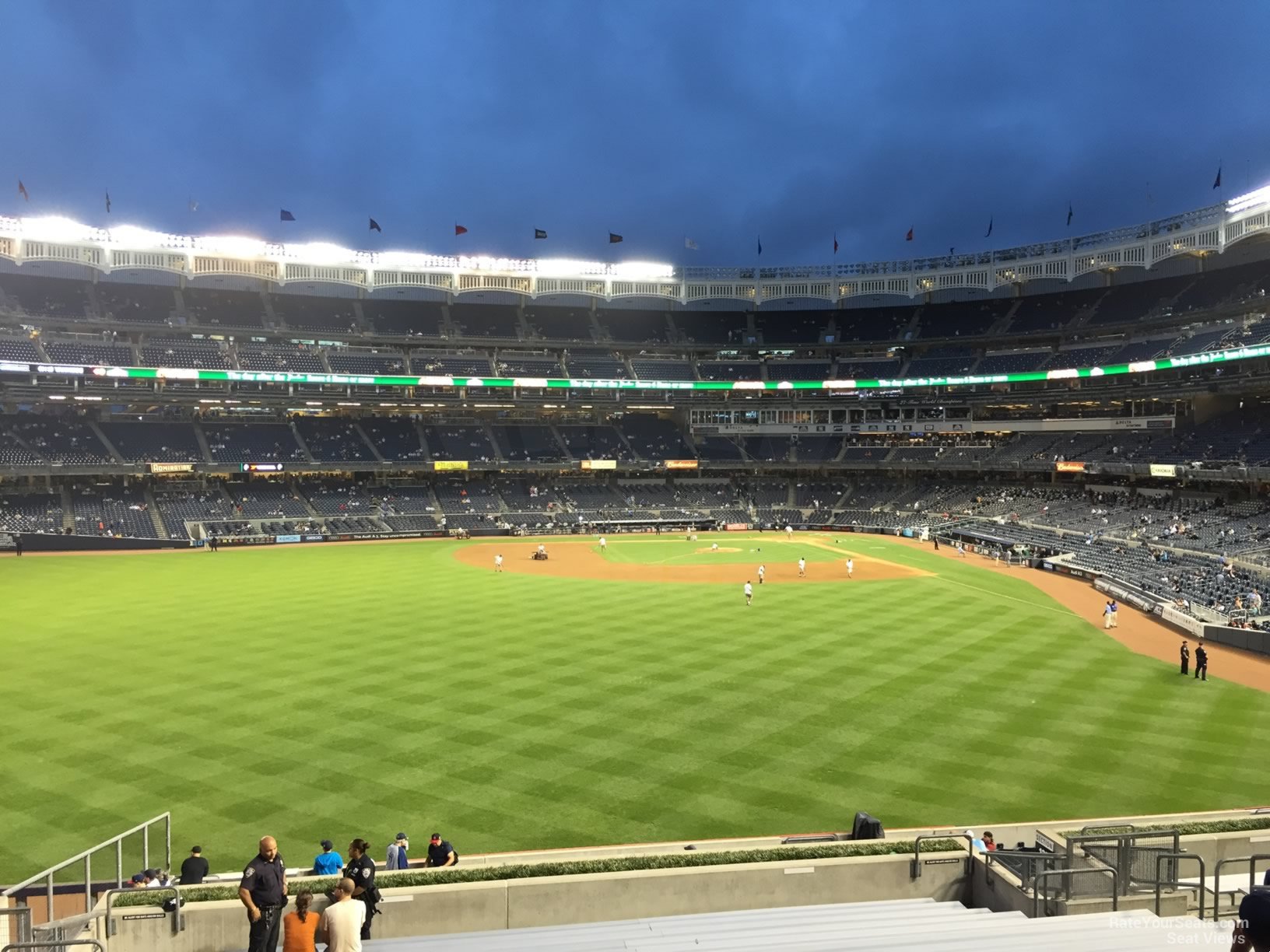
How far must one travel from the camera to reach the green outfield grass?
49.4ft

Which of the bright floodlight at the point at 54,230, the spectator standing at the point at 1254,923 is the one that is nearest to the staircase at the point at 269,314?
the bright floodlight at the point at 54,230

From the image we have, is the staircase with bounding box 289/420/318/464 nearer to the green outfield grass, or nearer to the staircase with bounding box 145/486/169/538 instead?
the staircase with bounding box 145/486/169/538

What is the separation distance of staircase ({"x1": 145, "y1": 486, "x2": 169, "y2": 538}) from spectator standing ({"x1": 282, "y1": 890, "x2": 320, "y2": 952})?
208 feet

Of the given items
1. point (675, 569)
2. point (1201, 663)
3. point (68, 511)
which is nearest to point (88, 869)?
point (1201, 663)

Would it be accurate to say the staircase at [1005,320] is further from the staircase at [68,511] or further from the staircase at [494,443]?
the staircase at [68,511]

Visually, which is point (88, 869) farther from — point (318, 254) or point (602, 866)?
point (318, 254)

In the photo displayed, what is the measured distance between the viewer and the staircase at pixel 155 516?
6069cm

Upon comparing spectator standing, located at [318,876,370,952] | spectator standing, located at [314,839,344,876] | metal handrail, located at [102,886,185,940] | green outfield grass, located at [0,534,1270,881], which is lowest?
green outfield grass, located at [0,534,1270,881]

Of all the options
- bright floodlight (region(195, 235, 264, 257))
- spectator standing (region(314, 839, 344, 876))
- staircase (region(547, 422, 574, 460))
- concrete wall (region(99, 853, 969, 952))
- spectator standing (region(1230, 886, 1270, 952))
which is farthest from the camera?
staircase (region(547, 422, 574, 460))

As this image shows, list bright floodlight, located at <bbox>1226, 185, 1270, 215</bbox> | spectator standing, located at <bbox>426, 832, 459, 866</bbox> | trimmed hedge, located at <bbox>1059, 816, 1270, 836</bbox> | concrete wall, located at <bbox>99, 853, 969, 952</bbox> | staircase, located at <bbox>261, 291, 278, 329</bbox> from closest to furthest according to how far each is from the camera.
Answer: concrete wall, located at <bbox>99, 853, 969, 952</bbox>, trimmed hedge, located at <bbox>1059, 816, 1270, 836</bbox>, spectator standing, located at <bbox>426, 832, 459, 866</bbox>, bright floodlight, located at <bbox>1226, 185, 1270, 215</bbox>, staircase, located at <bbox>261, 291, 278, 329</bbox>

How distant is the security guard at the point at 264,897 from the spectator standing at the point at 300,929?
1080mm

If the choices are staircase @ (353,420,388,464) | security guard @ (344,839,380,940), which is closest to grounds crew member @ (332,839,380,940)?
security guard @ (344,839,380,940)

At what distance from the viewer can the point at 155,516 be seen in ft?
206

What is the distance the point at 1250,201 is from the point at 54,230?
9897cm
